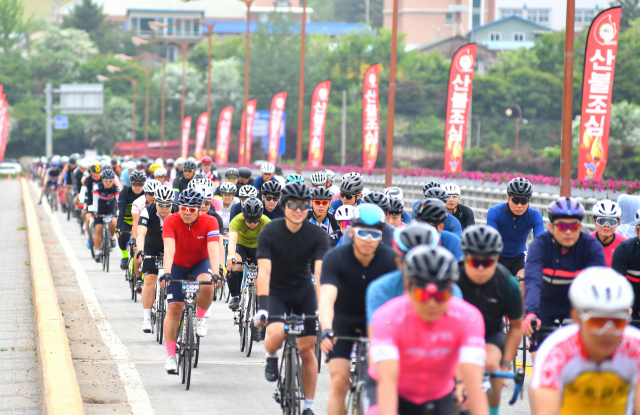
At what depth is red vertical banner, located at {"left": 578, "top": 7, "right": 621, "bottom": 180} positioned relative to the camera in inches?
619

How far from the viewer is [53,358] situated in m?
8.76

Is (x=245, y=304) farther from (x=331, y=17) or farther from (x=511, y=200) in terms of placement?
(x=331, y=17)

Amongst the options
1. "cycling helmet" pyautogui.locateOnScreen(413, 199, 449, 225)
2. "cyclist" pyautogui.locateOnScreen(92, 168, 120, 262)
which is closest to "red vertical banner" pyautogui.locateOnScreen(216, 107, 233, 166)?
"cyclist" pyautogui.locateOnScreen(92, 168, 120, 262)

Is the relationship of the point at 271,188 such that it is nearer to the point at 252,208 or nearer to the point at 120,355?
the point at 252,208

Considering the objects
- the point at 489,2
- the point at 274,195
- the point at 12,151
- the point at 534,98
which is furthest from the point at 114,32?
the point at 274,195

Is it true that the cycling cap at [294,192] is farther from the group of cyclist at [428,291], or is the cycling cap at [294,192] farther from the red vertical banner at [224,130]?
the red vertical banner at [224,130]

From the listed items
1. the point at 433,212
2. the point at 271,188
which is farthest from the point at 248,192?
the point at 433,212

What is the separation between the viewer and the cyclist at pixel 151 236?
11383 millimetres

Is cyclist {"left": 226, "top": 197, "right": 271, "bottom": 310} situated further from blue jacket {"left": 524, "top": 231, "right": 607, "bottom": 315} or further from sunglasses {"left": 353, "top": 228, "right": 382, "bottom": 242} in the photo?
sunglasses {"left": 353, "top": 228, "right": 382, "bottom": 242}

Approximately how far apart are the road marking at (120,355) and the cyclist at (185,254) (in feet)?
1.27

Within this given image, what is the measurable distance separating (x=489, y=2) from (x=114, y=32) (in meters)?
48.3

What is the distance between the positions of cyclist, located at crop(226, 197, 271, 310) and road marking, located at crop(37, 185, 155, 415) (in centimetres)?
153

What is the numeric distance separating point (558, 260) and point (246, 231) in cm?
481

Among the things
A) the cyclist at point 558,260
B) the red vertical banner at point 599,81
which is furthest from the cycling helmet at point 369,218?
the red vertical banner at point 599,81
